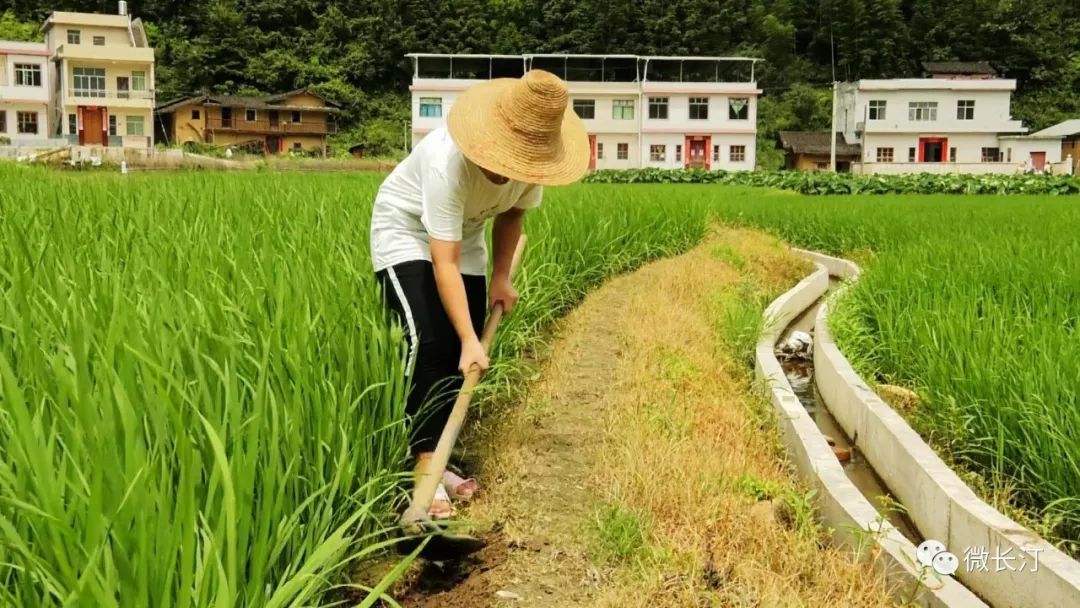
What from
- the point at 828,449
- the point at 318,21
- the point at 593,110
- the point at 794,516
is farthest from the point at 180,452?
the point at 318,21

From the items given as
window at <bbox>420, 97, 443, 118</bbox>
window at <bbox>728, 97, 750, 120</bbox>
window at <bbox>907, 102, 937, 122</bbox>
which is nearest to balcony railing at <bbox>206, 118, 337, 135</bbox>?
window at <bbox>420, 97, 443, 118</bbox>

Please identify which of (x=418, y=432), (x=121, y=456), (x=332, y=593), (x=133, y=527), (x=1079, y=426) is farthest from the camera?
(x=418, y=432)

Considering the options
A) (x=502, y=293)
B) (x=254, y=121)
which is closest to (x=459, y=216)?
(x=502, y=293)

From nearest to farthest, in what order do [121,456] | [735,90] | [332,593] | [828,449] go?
[121,456] < [332,593] < [828,449] < [735,90]

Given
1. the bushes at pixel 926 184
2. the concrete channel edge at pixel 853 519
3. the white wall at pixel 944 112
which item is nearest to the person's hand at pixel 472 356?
the concrete channel edge at pixel 853 519

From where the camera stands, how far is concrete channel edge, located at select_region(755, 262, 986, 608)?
2.16 m

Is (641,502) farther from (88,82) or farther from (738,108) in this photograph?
(88,82)

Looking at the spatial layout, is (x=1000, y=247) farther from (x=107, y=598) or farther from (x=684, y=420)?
(x=107, y=598)

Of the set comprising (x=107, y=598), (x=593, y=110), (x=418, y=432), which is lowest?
(x=418, y=432)

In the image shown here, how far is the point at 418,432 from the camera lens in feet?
8.47

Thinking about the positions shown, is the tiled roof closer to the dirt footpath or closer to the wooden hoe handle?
the dirt footpath

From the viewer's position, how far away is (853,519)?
2.53 m

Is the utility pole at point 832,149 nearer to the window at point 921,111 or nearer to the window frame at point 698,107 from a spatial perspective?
the window at point 921,111

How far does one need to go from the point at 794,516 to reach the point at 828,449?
23.7 inches
